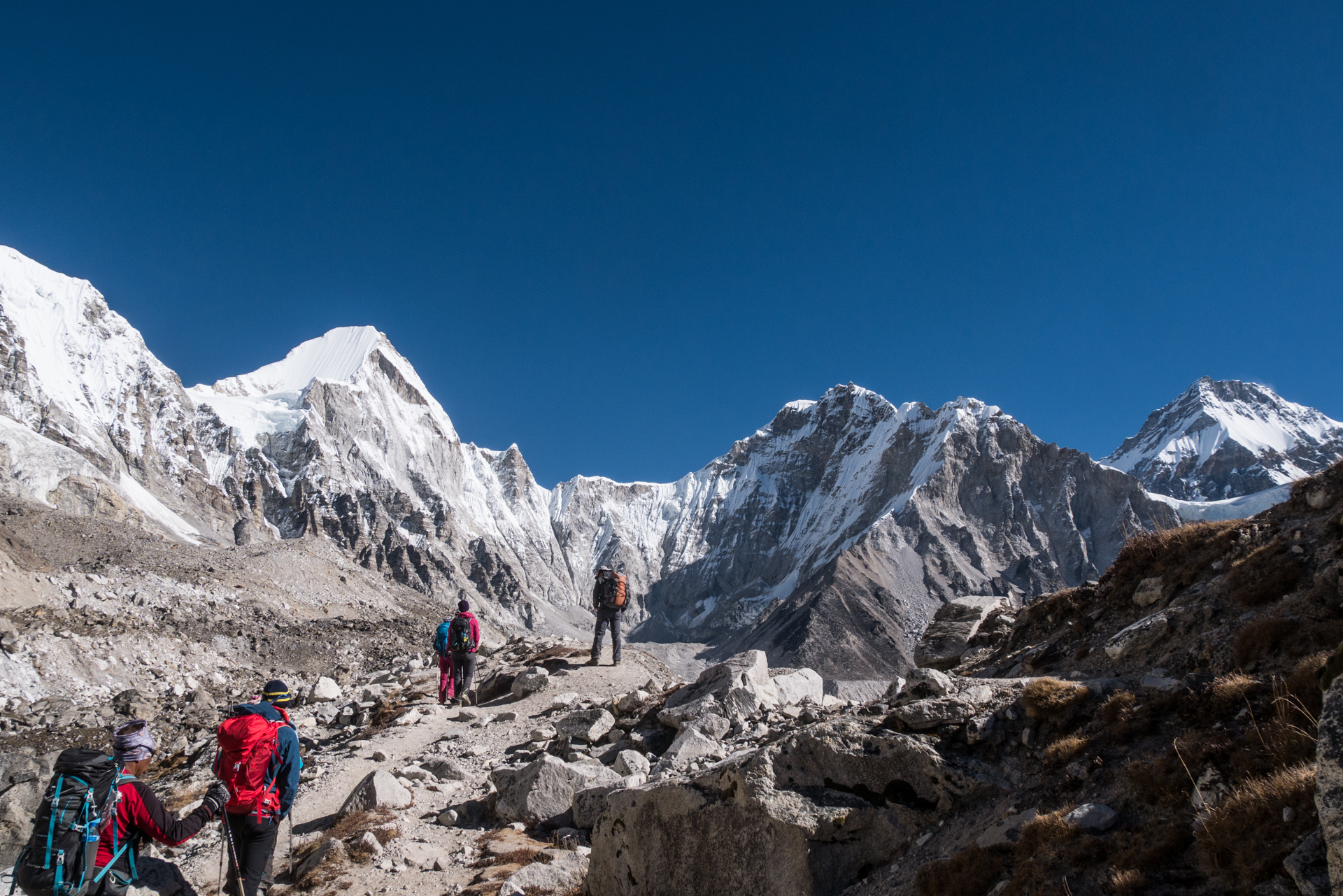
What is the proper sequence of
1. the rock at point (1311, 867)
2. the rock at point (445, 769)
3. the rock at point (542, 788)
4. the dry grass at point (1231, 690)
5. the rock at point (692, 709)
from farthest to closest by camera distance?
the rock at point (692, 709), the rock at point (445, 769), the rock at point (542, 788), the dry grass at point (1231, 690), the rock at point (1311, 867)

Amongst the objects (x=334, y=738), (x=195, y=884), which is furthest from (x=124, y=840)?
(x=334, y=738)

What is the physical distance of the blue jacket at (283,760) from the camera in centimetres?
688

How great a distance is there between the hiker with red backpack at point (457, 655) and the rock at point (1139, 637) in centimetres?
1449

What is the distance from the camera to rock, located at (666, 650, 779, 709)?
1370cm

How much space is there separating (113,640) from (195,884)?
30539mm

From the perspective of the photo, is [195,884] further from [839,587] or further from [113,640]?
[839,587]

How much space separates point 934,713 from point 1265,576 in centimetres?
412

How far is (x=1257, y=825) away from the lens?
13.4 ft

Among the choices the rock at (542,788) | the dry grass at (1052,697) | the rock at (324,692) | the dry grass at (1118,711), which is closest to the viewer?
the dry grass at (1118,711)

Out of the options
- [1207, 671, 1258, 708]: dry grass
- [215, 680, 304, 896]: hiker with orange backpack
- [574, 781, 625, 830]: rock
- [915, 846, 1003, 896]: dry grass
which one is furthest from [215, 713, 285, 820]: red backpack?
[1207, 671, 1258, 708]: dry grass

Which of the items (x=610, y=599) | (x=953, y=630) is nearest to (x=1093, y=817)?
(x=953, y=630)

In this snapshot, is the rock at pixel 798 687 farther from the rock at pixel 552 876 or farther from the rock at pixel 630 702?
the rock at pixel 552 876

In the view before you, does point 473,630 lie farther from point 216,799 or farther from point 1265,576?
point 1265,576


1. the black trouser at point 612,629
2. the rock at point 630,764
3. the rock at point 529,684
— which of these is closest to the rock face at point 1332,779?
the rock at point 630,764
